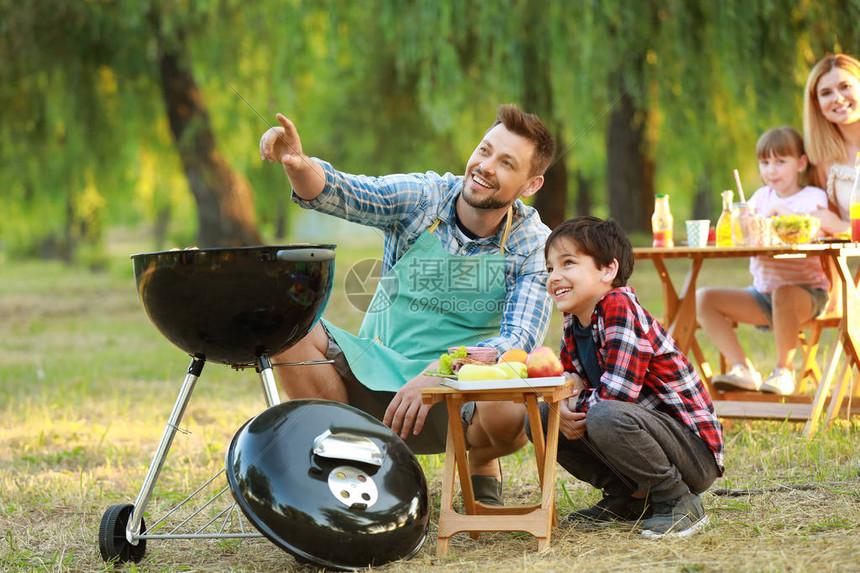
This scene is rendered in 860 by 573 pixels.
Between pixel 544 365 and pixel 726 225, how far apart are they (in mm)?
2004

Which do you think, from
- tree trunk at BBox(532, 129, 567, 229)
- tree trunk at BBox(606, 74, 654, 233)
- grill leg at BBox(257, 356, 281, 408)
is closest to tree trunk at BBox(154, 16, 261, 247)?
tree trunk at BBox(532, 129, 567, 229)

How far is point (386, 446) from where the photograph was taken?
9.31 ft

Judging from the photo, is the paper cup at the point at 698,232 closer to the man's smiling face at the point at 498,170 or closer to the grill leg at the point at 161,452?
the man's smiling face at the point at 498,170

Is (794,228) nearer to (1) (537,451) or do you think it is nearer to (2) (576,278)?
(2) (576,278)

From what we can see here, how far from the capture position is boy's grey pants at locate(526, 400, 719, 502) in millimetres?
2865

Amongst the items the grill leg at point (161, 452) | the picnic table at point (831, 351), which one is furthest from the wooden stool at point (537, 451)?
the picnic table at point (831, 351)

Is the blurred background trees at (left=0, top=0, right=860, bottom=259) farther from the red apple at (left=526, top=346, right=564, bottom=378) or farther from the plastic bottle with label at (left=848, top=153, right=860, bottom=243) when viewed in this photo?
the red apple at (left=526, top=346, right=564, bottom=378)

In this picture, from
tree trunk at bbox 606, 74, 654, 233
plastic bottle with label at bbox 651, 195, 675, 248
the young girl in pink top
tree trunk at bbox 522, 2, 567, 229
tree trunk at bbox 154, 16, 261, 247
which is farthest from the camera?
tree trunk at bbox 606, 74, 654, 233

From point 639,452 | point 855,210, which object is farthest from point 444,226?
point 855,210

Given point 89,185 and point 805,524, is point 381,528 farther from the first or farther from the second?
point 89,185

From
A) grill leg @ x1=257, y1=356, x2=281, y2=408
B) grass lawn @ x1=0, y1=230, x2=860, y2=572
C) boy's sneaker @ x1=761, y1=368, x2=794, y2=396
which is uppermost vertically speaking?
grill leg @ x1=257, y1=356, x2=281, y2=408

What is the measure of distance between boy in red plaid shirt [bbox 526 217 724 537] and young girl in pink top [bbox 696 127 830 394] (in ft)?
5.80

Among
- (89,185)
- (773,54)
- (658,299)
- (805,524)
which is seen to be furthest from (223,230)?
(805,524)

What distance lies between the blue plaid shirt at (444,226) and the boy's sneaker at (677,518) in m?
0.68
